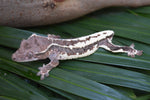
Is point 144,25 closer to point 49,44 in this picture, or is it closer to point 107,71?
point 107,71

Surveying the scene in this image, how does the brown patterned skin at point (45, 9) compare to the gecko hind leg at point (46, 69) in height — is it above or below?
above

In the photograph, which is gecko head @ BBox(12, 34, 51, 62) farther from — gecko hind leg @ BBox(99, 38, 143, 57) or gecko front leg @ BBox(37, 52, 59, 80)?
gecko hind leg @ BBox(99, 38, 143, 57)

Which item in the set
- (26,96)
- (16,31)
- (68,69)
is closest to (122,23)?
(68,69)

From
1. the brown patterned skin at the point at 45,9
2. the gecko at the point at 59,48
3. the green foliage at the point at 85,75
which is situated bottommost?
the green foliage at the point at 85,75

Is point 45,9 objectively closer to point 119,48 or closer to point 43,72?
point 43,72

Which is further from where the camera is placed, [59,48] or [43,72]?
[59,48]

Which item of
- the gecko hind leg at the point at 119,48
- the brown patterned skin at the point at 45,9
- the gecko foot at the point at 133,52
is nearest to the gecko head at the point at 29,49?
the brown patterned skin at the point at 45,9

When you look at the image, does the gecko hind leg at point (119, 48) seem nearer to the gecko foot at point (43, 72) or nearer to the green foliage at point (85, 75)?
the green foliage at point (85, 75)

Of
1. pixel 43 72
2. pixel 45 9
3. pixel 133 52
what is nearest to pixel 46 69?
pixel 43 72
